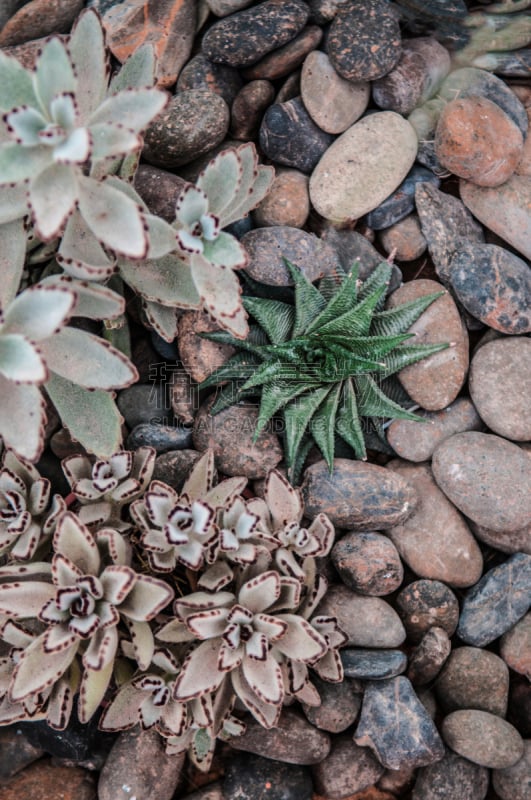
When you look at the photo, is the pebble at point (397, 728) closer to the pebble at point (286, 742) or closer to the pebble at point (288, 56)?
the pebble at point (286, 742)

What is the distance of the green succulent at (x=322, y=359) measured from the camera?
1980 millimetres

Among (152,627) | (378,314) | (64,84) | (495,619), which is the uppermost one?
(64,84)

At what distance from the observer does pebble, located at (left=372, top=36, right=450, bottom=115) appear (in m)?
2.22

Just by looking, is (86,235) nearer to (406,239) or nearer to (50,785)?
(406,239)

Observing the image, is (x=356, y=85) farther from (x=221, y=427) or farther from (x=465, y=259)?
(x=221, y=427)

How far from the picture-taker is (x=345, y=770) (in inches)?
77.9

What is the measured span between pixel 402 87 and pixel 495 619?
1645 mm

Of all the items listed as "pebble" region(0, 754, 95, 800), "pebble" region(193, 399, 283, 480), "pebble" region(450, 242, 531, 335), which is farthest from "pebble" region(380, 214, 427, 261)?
"pebble" region(0, 754, 95, 800)

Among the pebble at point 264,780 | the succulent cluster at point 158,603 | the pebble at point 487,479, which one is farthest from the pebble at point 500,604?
the pebble at point 264,780

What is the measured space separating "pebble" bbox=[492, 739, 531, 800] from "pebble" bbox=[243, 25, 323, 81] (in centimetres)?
215

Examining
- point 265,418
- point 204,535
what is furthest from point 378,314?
point 204,535

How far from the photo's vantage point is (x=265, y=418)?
1.96 metres

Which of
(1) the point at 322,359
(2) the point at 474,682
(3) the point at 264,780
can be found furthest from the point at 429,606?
(1) the point at 322,359

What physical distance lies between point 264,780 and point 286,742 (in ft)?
0.39
